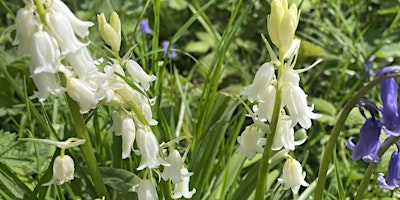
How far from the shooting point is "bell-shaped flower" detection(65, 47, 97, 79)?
3.99 ft

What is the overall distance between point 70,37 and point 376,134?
0.64 metres

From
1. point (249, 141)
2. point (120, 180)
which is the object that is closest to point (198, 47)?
point (120, 180)

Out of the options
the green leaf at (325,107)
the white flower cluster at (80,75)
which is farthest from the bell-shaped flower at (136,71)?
the green leaf at (325,107)

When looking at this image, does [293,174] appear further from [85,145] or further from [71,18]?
[71,18]

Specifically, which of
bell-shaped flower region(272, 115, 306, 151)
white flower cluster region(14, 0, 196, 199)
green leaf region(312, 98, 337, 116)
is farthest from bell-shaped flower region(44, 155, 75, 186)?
green leaf region(312, 98, 337, 116)

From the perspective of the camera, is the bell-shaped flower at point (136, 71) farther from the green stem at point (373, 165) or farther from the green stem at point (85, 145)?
the green stem at point (373, 165)

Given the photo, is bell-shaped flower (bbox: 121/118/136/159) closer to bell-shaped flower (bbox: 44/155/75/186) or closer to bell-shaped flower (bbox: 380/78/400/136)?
bell-shaped flower (bbox: 44/155/75/186)

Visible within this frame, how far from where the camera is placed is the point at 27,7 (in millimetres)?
1187

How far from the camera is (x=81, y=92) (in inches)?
48.5

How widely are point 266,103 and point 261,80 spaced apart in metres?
0.06

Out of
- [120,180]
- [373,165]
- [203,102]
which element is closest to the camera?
[373,165]

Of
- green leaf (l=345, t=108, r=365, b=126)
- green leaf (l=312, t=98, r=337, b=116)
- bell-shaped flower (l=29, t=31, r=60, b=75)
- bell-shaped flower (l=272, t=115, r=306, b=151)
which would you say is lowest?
green leaf (l=312, t=98, r=337, b=116)

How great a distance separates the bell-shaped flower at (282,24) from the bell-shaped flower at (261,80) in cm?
5

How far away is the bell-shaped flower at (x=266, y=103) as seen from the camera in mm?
1349
